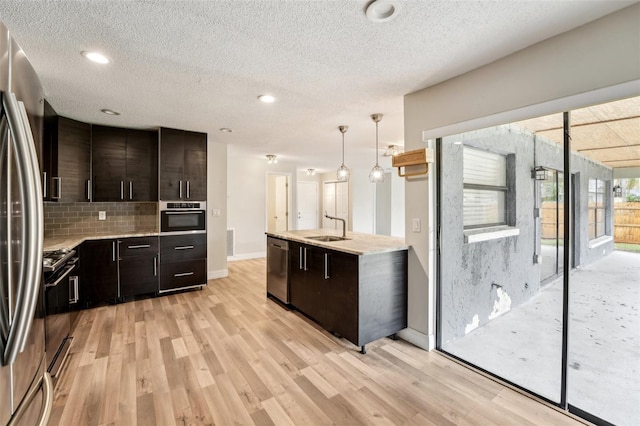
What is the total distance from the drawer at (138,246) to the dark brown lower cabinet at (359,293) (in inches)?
91.9

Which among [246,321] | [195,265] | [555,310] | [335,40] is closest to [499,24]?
[335,40]

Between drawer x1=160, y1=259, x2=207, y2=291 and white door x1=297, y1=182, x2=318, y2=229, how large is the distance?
167 inches

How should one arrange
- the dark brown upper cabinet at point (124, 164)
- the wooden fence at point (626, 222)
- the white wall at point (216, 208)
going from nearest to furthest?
1. the wooden fence at point (626, 222)
2. the dark brown upper cabinet at point (124, 164)
3. the white wall at point (216, 208)

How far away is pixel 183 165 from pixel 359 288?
10.4 feet

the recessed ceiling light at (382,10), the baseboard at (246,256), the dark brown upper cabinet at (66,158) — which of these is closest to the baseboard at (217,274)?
the baseboard at (246,256)

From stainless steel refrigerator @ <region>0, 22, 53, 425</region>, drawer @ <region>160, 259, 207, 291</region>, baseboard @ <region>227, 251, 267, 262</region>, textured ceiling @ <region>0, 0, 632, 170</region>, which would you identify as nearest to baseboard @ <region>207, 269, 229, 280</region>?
drawer @ <region>160, 259, 207, 291</region>

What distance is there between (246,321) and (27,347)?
7.25 ft

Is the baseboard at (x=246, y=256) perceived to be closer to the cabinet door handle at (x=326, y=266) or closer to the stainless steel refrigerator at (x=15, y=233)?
the cabinet door handle at (x=326, y=266)

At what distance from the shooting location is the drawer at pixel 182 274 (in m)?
3.94

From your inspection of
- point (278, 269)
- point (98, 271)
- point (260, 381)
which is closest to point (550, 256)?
point (260, 381)

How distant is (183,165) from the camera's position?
4.08 metres

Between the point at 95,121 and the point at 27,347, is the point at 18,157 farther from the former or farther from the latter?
the point at 95,121

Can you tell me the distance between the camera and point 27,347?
1052mm

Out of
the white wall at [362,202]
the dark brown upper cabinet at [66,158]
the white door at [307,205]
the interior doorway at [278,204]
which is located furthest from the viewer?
the white door at [307,205]
